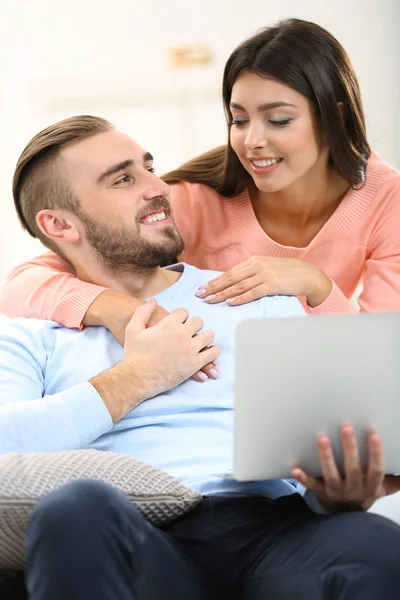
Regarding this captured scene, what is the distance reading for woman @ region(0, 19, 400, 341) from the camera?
1.98m

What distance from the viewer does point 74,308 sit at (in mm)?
1795

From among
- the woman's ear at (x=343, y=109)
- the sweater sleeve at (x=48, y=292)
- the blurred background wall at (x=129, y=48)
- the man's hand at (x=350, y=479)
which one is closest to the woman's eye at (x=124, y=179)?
the sweater sleeve at (x=48, y=292)

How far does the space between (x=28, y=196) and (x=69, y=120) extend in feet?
0.63

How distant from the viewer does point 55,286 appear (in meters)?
1.92

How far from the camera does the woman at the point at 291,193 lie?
1984mm

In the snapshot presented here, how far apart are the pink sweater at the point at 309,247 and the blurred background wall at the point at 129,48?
314 centimetres

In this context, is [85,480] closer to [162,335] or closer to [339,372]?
Result: [339,372]

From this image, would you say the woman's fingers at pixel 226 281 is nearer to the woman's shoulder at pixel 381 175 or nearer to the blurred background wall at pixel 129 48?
the woman's shoulder at pixel 381 175

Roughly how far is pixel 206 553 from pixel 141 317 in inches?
20.5

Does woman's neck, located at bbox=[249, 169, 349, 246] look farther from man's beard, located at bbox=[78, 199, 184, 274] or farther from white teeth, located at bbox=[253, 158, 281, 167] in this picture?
man's beard, located at bbox=[78, 199, 184, 274]

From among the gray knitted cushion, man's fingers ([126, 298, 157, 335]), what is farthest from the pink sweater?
the gray knitted cushion

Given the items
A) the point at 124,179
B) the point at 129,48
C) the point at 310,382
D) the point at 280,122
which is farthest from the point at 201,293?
the point at 129,48

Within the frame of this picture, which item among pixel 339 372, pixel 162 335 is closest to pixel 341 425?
pixel 339 372

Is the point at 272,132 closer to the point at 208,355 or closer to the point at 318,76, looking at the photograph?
the point at 318,76
